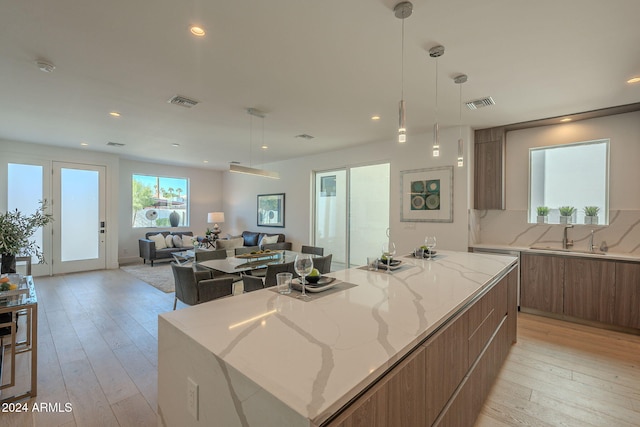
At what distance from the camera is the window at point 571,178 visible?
4.00 metres

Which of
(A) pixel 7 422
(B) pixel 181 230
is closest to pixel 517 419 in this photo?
(A) pixel 7 422

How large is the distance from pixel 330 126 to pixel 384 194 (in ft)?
6.03

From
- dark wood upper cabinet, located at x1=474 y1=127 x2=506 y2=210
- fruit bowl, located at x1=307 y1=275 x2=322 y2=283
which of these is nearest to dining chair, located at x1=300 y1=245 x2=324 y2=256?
dark wood upper cabinet, located at x1=474 y1=127 x2=506 y2=210

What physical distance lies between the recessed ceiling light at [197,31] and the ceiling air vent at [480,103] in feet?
9.90

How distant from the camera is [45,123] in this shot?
454cm

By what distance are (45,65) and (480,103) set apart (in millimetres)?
4584

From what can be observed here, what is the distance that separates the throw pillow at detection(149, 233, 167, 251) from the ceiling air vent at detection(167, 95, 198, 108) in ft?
16.2

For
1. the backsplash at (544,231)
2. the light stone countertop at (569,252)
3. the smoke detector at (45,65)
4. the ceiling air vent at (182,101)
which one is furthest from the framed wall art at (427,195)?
the smoke detector at (45,65)

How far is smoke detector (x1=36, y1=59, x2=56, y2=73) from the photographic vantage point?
8.59ft

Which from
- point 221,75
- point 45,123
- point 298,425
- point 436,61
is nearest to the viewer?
point 298,425

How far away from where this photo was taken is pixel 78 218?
6477 mm

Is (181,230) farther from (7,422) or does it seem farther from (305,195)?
(7,422)

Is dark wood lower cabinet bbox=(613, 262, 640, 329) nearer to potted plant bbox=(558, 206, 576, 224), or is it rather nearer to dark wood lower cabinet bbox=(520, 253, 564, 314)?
dark wood lower cabinet bbox=(520, 253, 564, 314)

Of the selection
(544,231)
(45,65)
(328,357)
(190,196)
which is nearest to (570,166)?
(544,231)
